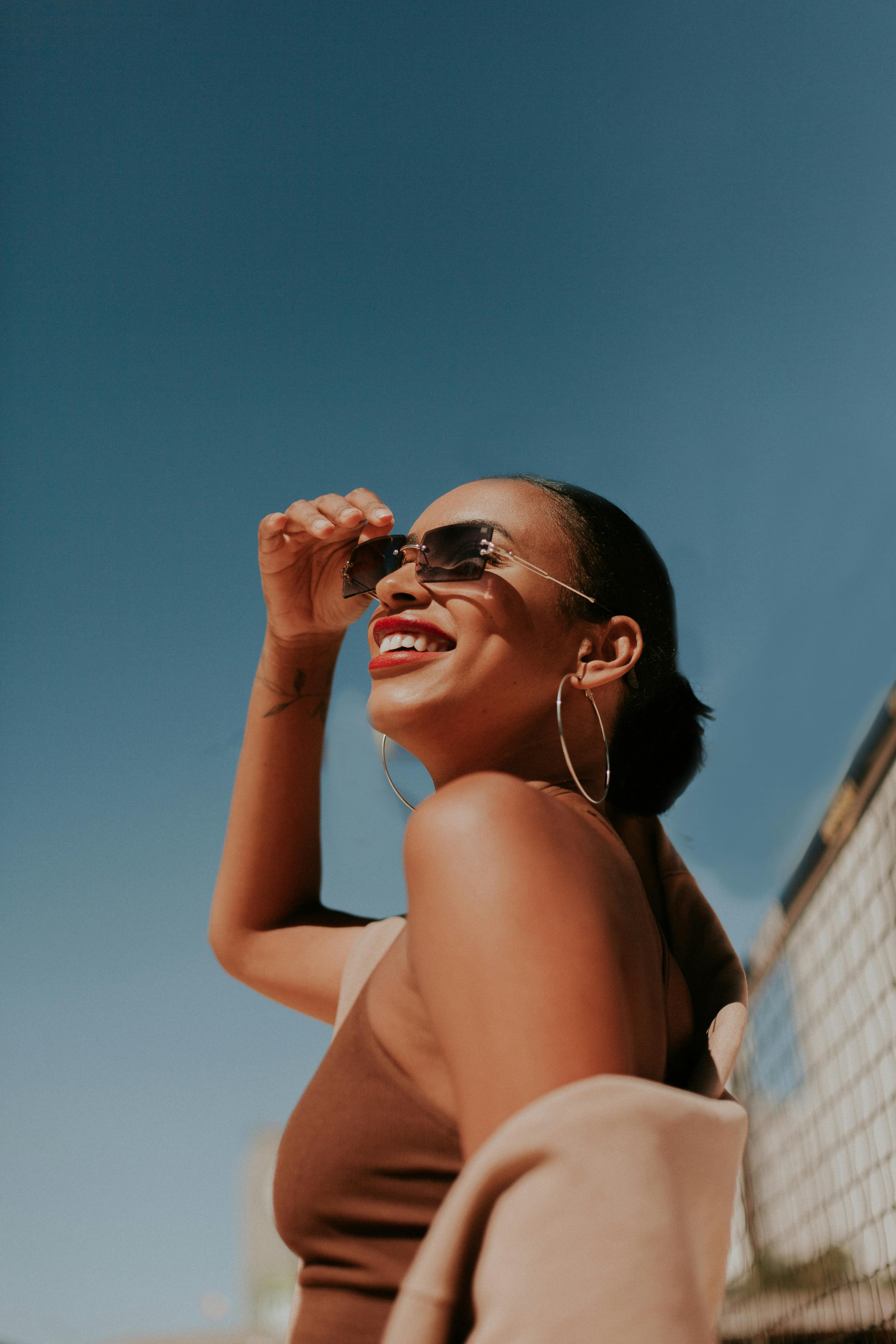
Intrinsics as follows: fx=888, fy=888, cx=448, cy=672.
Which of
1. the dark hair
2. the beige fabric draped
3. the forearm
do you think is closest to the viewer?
the beige fabric draped

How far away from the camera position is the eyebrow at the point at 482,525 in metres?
1.60

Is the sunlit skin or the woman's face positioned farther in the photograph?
the woman's face

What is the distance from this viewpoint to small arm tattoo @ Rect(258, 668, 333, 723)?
6.70 ft

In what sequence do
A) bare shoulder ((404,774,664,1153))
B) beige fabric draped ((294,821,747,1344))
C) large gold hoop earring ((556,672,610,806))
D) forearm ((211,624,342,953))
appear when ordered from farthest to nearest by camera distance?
1. forearm ((211,624,342,953))
2. large gold hoop earring ((556,672,610,806))
3. bare shoulder ((404,774,664,1153))
4. beige fabric draped ((294,821,747,1344))

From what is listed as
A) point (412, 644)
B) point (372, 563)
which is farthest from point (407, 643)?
point (372, 563)

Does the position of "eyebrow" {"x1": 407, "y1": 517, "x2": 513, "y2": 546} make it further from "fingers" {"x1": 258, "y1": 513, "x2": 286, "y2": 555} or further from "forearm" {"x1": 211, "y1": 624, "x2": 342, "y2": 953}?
"forearm" {"x1": 211, "y1": 624, "x2": 342, "y2": 953}

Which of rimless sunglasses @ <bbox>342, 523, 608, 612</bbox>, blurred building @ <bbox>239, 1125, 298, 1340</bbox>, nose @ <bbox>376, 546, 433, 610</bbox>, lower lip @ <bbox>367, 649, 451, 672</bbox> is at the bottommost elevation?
blurred building @ <bbox>239, 1125, 298, 1340</bbox>

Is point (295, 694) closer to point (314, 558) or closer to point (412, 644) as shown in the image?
point (314, 558)

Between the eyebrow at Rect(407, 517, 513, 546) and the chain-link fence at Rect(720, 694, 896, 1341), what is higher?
the eyebrow at Rect(407, 517, 513, 546)

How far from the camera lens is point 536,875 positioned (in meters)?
1.00

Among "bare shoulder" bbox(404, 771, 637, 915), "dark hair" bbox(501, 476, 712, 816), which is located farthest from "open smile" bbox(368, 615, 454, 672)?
"bare shoulder" bbox(404, 771, 637, 915)

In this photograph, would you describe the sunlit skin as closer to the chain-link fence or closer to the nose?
the nose

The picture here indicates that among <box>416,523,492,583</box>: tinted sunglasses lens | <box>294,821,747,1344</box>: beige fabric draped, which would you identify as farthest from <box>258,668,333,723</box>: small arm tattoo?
<box>294,821,747,1344</box>: beige fabric draped

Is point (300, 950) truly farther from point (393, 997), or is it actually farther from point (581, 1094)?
point (581, 1094)
